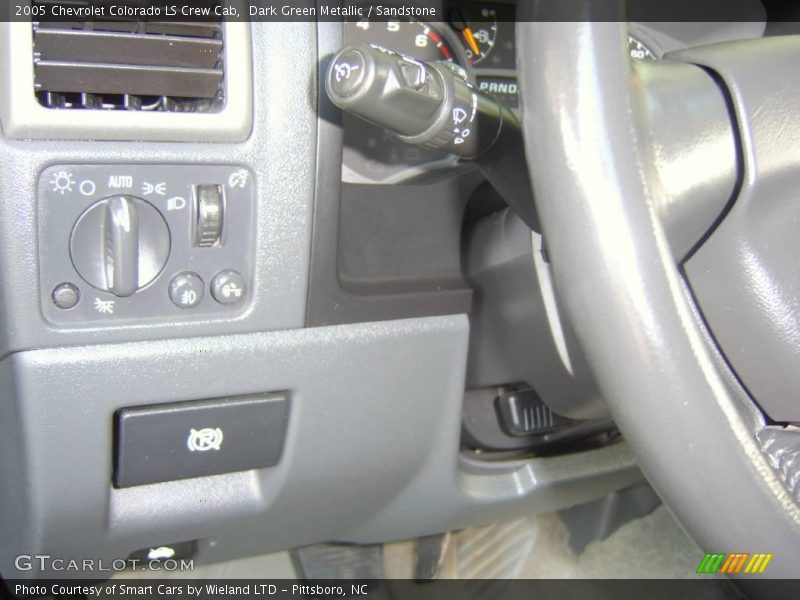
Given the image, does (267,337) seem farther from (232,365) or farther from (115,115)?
(115,115)

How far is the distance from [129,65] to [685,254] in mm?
408

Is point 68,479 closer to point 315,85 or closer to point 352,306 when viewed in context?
point 352,306

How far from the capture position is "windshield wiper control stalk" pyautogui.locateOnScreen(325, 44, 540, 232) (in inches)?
20.2

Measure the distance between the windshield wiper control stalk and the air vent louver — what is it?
0.47ft

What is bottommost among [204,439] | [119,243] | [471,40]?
[204,439]

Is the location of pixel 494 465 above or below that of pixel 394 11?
below

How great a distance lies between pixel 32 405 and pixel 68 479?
0.08m

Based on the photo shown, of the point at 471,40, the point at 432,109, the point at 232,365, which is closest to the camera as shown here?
the point at 432,109

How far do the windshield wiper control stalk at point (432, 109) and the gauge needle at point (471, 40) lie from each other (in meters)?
0.26

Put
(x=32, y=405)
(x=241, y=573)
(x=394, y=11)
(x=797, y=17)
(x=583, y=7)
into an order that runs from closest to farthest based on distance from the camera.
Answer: (x=583, y=7) → (x=32, y=405) → (x=394, y=11) → (x=797, y=17) → (x=241, y=573)

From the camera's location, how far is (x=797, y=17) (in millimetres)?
977

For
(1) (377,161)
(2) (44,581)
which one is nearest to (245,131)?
(1) (377,161)

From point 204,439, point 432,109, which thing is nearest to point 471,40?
point 432,109

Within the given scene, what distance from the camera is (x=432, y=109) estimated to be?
0.54 meters
